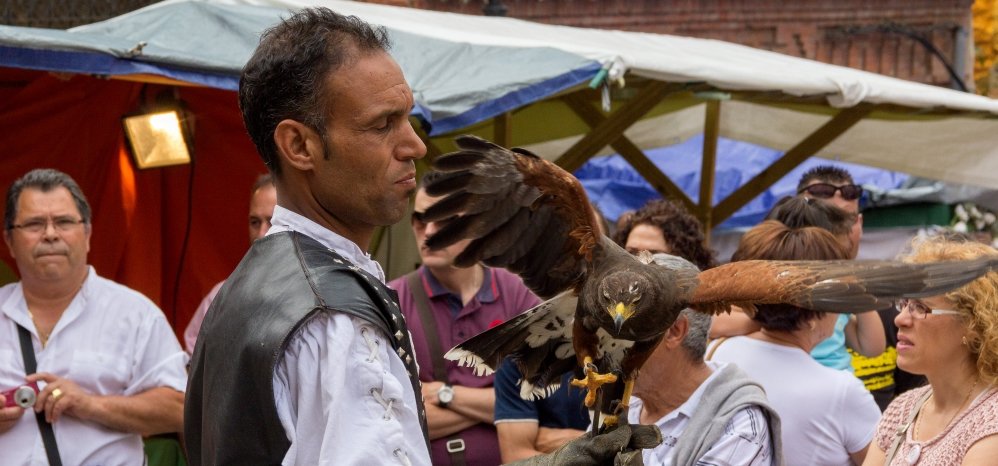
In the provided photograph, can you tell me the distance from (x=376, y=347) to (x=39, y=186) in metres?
3.24

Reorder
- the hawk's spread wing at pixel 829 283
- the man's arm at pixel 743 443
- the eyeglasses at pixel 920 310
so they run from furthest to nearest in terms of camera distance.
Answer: the eyeglasses at pixel 920 310 → the man's arm at pixel 743 443 → the hawk's spread wing at pixel 829 283

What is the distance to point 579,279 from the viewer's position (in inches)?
149

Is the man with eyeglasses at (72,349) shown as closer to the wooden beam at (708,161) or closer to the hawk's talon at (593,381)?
the hawk's talon at (593,381)

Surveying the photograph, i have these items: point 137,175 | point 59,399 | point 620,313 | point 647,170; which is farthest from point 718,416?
point 647,170

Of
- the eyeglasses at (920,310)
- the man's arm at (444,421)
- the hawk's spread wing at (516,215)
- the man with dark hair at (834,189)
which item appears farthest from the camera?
the man with dark hair at (834,189)

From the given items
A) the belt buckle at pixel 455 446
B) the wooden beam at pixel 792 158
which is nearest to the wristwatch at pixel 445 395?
the belt buckle at pixel 455 446

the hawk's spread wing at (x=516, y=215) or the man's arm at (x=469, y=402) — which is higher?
the hawk's spread wing at (x=516, y=215)

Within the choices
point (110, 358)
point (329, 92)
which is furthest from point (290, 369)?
point (110, 358)

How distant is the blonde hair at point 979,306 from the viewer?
3.52 m

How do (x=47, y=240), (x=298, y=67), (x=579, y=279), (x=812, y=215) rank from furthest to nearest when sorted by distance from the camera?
1. (x=812, y=215)
2. (x=47, y=240)
3. (x=579, y=279)
4. (x=298, y=67)

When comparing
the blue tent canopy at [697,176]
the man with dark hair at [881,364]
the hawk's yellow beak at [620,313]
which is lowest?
the blue tent canopy at [697,176]

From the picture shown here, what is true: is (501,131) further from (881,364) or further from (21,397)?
(21,397)

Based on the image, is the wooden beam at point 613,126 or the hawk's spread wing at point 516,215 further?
the wooden beam at point 613,126

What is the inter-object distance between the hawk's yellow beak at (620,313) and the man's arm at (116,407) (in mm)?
2085
